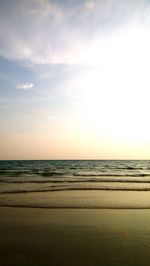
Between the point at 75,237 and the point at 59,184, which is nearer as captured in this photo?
the point at 75,237

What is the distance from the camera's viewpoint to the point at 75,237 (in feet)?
19.4

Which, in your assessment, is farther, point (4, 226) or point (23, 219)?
point (23, 219)

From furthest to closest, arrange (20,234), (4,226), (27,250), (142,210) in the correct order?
(142,210) → (4,226) → (20,234) → (27,250)

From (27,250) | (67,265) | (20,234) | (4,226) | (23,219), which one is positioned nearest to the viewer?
(67,265)

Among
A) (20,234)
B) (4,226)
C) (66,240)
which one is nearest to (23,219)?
(4,226)

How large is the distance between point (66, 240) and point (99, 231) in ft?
3.80

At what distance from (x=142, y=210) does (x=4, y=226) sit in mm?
5258

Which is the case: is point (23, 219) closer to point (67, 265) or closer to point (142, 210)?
point (67, 265)

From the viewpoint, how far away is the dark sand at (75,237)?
15.0 ft

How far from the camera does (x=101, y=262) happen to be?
175 inches

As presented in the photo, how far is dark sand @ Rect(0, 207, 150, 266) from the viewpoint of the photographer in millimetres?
4586

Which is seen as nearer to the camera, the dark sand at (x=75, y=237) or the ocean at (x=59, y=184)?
the dark sand at (x=75, y=237)

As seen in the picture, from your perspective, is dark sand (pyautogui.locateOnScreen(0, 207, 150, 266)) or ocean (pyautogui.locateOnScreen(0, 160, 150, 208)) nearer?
dark sand (pyautogui.locateOnScreen(0, 207, 150, 266))

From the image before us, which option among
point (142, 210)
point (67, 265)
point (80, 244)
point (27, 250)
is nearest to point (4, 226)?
point (27, 250)
